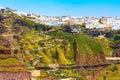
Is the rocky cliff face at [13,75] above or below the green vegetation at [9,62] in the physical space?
below

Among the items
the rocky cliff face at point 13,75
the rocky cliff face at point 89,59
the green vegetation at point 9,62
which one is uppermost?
the green vegetation at point 9,62

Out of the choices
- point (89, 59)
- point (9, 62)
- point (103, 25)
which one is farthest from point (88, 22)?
point (9, 62)

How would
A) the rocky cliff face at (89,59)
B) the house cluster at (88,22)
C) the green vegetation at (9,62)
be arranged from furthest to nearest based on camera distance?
1. the house cluster at (88,22)
2. the rocky cliff face at (89,59)
3. the green vegetation at (9,62)

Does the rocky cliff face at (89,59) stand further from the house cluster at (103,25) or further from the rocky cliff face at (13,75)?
the house cluster at (103,25)

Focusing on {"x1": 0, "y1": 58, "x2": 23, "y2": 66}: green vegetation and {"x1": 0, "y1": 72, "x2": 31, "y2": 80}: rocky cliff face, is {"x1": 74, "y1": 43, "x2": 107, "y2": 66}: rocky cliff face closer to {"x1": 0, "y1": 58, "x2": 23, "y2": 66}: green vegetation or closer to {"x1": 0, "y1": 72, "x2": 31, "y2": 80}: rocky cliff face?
{"x1": 0, "y1": 58, "x2": 23, "y2": 66}: green vegetation

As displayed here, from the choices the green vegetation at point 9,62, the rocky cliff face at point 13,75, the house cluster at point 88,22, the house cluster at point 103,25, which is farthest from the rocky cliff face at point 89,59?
the house cluster at point 103,25

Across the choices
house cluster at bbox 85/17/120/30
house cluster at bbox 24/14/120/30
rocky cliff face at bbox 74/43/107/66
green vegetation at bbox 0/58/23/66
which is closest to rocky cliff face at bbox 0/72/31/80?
green vegetation at bbox 0/58/23/66

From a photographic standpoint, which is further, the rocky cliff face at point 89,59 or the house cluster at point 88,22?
the house cluster at point 88,22

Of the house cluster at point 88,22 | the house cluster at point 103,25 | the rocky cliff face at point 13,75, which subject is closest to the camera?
the rocky cliff face at point 13,75

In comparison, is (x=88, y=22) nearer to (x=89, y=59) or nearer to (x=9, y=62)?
(x=89, y=59)

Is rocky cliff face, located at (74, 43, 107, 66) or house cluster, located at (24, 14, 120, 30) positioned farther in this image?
house cluster, located at (24, 14, 120, 30)

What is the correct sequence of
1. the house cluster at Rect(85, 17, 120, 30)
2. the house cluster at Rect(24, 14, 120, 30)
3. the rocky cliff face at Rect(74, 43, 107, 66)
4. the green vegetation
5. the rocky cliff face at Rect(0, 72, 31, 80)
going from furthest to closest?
the house cluster at Rect(85, 17, 120, 30)
the house cluster at Rect(24, 14, 120, 30)
the rocky cliff face at Rect(74, 43, 107, 66)
the green vegetation
the rocky cliff face at Rect(0, 72, 31, 80)
